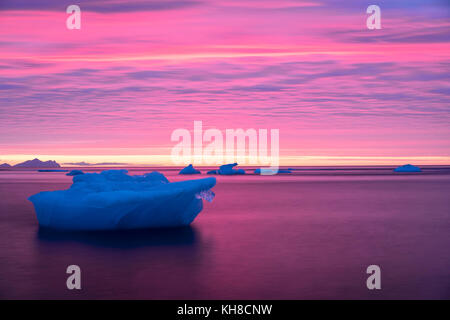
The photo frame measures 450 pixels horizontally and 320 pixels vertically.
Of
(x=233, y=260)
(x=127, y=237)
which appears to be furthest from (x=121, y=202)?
(x=233, y=260)

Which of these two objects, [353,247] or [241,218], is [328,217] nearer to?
[241,218]

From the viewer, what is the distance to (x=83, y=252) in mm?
11766

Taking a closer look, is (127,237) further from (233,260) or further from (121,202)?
(233,260)

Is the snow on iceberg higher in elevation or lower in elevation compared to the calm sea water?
higher

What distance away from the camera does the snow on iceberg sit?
12.8 m

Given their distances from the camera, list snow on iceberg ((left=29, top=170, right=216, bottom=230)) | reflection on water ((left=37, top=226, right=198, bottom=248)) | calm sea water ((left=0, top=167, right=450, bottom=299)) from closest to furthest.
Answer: calm sea water ((left=0, top=167, right=450, bottom=299)) < reflection on water ((left=37, top=226, right=198, bottom=248)) < snow on iceberg ((left=29, top=170, right=216, bottom=230))

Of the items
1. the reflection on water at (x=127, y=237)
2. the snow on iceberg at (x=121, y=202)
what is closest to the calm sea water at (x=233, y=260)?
the reflection on water at (x=127, y=237)

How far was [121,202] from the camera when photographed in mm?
12586

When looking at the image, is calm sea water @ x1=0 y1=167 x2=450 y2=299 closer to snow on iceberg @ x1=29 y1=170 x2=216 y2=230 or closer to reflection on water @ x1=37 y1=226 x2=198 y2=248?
reflection on water @ x1=37 y1=226 x2=198 y2=248

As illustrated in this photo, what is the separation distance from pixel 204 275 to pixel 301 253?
11.5 feet

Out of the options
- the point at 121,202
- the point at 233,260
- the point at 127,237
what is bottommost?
the point at 233,260

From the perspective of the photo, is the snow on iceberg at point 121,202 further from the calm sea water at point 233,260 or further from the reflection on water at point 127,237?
the calm sea water at point 233,260

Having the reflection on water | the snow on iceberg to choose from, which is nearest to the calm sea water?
the reflection on water
